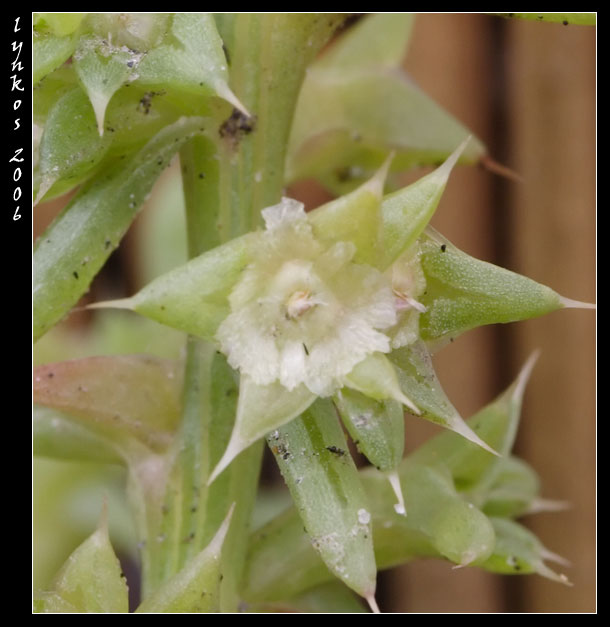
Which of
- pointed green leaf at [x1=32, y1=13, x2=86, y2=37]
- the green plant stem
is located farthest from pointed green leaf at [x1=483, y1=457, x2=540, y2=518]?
pointed green leaf at [x1=32, y1=13, x2=86, y2=37]

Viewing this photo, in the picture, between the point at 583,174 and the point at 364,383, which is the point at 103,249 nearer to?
the point at 364,383

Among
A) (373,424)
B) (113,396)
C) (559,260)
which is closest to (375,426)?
(373,424)

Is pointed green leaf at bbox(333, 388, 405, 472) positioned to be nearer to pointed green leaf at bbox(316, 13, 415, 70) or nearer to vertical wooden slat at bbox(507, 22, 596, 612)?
pointed green leaf at bbox(316, 13, 415, 70)

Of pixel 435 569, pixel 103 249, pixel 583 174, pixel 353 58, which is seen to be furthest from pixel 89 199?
pixel 435 569

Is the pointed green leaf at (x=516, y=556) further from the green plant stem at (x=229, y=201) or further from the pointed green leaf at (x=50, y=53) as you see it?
the pointed green leaf at (x=50, y=53)

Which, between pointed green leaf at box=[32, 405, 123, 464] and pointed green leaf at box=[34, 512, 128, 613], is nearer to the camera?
pointed green leaf at box=[34, 512, 128, 613]

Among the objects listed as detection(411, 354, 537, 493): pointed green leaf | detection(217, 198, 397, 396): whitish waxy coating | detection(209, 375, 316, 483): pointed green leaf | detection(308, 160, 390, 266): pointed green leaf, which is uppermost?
detection(308, 160, 390, 266): pointed green leaf
